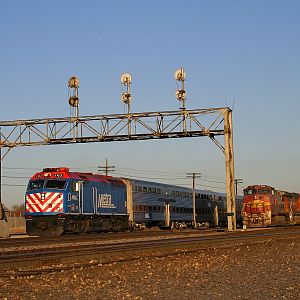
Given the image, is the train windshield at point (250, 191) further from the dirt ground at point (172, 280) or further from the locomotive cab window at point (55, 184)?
the dirt ground at point (172, 280)

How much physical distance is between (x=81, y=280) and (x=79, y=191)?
76.0 ft

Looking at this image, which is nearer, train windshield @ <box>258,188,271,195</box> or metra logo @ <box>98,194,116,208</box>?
metra logo @ <box>98,194,116,208</box>

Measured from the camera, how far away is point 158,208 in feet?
164

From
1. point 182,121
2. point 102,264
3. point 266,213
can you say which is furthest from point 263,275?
point 266,213

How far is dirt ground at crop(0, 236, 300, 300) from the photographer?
11391 millimetres

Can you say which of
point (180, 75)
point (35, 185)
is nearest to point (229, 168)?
point (180, 75)

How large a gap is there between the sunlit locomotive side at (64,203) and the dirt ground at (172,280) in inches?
658

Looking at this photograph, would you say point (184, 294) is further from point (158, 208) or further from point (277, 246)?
point (158, 208)

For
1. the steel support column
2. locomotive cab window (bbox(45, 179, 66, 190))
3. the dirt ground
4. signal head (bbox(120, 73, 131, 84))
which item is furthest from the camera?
signal head (bbox(120, 73, 131, 84))

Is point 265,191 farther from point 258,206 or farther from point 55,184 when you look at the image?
point 55,184

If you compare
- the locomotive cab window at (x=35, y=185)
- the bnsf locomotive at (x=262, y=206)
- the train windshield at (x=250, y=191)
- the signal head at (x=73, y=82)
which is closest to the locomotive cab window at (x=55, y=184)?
the locomotive cab window at (x=35, y=185)

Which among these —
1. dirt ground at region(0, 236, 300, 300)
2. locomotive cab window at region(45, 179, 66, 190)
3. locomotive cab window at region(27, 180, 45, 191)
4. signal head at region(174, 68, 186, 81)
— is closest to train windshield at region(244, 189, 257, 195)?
signal head at region(174, 68, 186, 81)

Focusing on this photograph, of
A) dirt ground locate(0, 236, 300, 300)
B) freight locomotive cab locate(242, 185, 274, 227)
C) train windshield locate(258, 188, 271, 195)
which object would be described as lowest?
dirt ground locate(0, 236, 300, 300)

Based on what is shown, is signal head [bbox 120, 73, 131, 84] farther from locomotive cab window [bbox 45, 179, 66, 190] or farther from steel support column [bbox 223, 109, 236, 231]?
locomotive cab window [bbox 45, 179, 66, 190]
